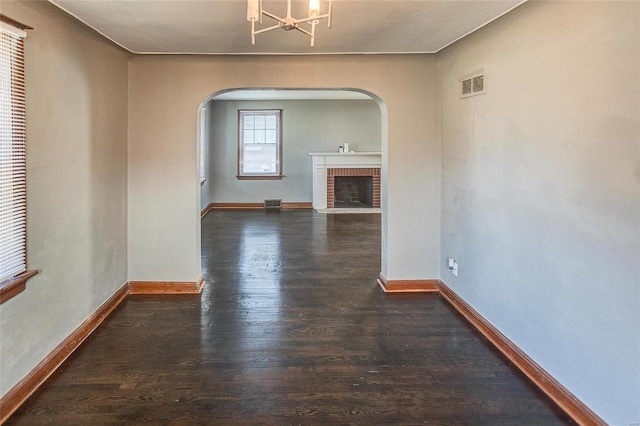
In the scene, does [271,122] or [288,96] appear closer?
[288,96]

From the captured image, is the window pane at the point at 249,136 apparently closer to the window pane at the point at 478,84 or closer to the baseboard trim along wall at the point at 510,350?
Result: the baseboard trim along wall at the point at 510,350

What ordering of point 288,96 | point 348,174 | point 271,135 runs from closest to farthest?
1. point 288,96
2. point 348,174
3. point 271,135

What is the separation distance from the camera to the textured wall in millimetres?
9984

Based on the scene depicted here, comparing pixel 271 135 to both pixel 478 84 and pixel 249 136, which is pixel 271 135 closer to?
pixel 249 136

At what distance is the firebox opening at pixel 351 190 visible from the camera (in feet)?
34.2

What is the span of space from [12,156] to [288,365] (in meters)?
2.03

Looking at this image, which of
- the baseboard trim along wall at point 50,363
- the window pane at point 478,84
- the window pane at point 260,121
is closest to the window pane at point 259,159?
the window pane at point 260,121

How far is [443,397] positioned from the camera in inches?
91.1

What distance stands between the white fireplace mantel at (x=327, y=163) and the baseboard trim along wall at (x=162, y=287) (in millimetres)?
5826

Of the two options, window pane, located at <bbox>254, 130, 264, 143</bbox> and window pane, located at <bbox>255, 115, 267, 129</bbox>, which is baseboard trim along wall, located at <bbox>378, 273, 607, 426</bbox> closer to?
window pane, located at <bbox>254, 130, 264, 143</bbox>

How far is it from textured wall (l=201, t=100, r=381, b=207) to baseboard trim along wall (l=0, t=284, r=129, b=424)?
6.68m

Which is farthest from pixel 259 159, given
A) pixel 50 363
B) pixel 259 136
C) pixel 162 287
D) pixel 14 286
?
pixel 14 286

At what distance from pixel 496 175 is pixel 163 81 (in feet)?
10.2

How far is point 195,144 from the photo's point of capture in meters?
4.00
